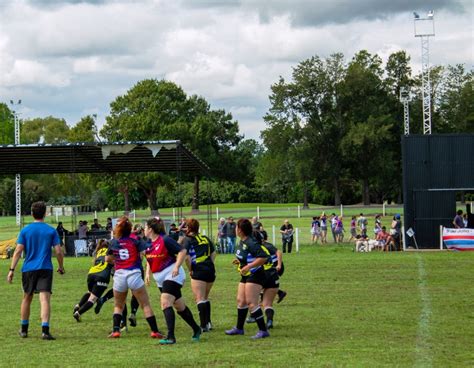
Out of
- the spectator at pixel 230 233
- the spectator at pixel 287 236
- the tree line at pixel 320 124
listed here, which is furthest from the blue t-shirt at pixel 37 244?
the tree line at pixel 320 124

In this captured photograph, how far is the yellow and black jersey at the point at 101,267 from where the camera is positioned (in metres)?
13.0

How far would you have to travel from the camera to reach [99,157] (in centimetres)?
3419

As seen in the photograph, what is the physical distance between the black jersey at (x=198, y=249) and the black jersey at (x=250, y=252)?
67 cm

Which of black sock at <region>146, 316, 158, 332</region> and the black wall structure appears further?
the black wall structure

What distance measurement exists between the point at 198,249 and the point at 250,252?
0.87 meters

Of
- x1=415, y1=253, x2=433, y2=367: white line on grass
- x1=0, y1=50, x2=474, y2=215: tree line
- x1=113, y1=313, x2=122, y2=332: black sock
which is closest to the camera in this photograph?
x1=415, y1=253, x2=433, y2=367: white line on grass

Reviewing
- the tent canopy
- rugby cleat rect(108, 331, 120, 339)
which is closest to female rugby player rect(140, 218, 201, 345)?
rugby cleat rect(108, 331, 120, 339)

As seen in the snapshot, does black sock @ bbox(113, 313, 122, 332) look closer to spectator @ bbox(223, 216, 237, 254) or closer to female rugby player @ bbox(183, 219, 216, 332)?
female rugby player @ bbox(183, 219, 216, 332)

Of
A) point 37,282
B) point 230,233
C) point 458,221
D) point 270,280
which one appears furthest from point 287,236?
point 37,282

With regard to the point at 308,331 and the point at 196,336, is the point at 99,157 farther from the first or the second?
the point at 196,336

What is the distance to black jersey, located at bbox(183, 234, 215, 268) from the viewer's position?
11.5 m

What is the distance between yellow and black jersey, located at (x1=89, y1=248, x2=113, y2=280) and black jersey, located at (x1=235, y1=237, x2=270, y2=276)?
2746mm

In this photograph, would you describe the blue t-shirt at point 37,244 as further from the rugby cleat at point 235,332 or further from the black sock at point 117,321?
the rugby cleat at point 235,332

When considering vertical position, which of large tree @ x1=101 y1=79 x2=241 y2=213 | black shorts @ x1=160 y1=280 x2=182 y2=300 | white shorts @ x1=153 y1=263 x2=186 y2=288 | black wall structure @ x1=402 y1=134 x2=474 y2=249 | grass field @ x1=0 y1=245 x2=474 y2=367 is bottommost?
grass field @ x1=0 y1=245 x2=474 y2=367
